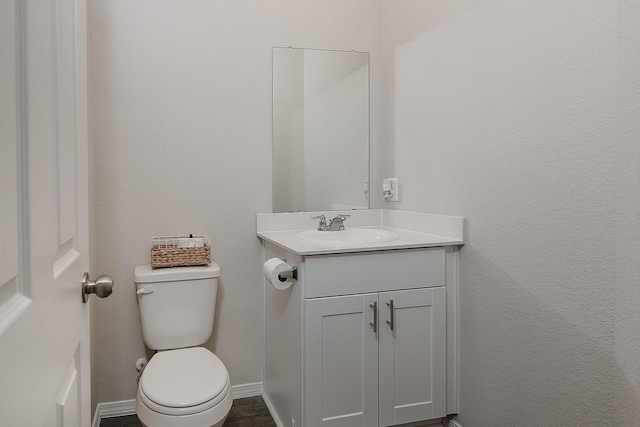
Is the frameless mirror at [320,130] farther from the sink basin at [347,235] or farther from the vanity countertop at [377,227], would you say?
the sink basin at [347,235]

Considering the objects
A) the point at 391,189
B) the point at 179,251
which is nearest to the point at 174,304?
the point at 179,251

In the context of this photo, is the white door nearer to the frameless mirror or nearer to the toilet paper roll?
the toilet paper roll

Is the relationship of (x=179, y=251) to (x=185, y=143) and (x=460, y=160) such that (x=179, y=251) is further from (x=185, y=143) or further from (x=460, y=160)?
(x=460, y=160)

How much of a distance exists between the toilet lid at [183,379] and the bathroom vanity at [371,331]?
34cm

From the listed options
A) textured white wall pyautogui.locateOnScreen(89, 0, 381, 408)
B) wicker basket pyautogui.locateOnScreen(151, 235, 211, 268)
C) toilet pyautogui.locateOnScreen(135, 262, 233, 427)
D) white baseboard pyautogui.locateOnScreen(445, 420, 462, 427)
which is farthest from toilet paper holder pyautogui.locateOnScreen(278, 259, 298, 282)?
white baseboard pyautogui.locateOnScreen(445, 420, 462, 427)

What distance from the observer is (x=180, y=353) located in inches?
83.2

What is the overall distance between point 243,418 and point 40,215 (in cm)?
204

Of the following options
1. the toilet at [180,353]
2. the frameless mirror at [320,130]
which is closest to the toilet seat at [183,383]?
the toilet at [180,353]

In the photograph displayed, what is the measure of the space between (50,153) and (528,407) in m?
1.71

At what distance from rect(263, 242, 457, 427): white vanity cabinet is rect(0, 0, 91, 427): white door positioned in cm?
105

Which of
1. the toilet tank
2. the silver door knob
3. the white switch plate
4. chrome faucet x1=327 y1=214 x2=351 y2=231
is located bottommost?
the toilet tank

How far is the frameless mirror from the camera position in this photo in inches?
101

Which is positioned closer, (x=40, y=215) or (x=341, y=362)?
(x=40, y=215)

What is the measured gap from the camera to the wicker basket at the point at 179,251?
226 centimetres
